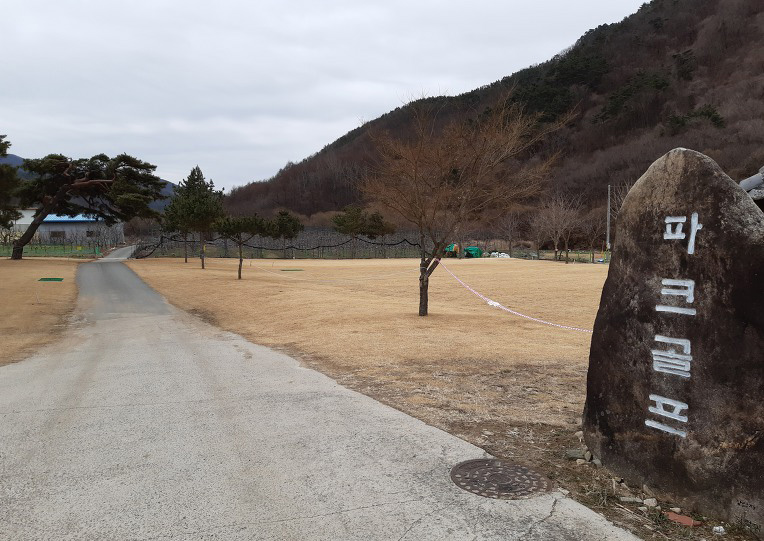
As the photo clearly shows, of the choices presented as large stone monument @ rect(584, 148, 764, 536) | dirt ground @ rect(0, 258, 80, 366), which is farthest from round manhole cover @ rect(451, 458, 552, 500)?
dirt ground @ rect(0, 258, 80, 366)

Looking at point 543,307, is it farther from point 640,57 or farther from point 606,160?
point 640,57

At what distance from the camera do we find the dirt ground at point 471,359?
Answer: 4355 mm

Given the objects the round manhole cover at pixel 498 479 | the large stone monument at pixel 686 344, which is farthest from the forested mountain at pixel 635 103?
the round manhole cover at pixel 498 479

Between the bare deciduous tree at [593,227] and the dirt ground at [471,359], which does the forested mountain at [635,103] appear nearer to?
the bare deciduous tree at [593,227]

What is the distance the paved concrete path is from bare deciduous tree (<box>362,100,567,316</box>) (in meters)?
7.97

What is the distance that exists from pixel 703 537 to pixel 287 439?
326 cm

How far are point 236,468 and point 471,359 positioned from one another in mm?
5129

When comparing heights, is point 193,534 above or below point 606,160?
below

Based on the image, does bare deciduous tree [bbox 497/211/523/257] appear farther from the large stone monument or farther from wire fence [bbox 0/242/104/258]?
the large stone monument

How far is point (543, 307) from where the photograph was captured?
18.3m

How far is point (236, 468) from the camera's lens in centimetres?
429

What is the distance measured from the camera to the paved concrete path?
3393 mm

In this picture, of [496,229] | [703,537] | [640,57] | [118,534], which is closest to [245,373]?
[118,534]

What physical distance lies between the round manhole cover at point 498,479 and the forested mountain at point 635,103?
235 ft
